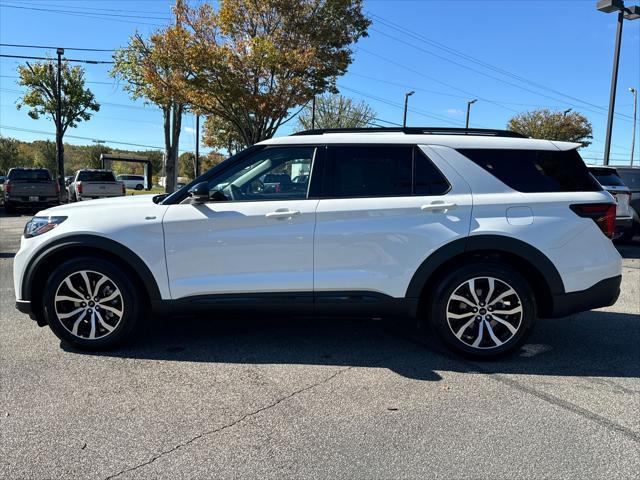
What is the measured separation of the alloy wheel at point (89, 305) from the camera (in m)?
4.14

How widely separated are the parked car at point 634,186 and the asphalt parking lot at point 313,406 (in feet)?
23.3

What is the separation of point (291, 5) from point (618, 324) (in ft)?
49.1

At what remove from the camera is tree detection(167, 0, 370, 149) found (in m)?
16.5

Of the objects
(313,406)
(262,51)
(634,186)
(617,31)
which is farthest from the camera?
(262,51)

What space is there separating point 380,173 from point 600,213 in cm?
178

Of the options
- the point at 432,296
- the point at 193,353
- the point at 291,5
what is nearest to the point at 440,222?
the point at 432,296

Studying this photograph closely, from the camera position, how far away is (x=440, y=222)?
4008 millimetres

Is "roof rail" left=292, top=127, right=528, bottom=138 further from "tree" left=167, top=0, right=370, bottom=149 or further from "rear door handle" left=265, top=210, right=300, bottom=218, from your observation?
"tree" left=167, top=0, right=370, bottom=149

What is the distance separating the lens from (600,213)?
4.02 m

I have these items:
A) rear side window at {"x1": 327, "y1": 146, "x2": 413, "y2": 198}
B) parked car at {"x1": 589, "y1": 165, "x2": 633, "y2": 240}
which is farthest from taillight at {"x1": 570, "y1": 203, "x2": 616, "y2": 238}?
parked car at {"x1": 589, "y1": 165, "x2": 633, "y2": 240}

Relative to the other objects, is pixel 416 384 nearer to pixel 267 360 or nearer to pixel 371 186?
pixel 267 360

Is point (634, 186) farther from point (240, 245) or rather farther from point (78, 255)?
point (78, 255)

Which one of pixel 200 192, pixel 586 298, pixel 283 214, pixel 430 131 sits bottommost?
pixel 586 298

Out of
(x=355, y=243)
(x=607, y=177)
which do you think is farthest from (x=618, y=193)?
(x=355, y=243)
